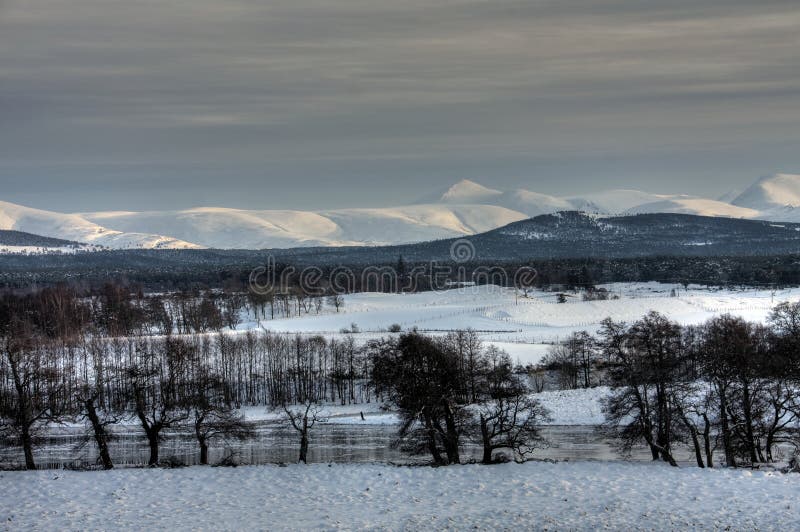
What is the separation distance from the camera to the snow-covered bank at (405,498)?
86.3ft

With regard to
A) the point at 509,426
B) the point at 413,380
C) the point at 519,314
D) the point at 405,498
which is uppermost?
the point at 519,314

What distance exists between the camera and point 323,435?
5350 cm

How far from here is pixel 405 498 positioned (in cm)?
2911

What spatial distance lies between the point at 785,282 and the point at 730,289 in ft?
64.4

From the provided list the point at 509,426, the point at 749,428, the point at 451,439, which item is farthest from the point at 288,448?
the point at 749,428

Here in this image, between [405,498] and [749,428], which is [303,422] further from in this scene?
[749,428]

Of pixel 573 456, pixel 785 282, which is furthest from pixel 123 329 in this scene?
pixel 785 282

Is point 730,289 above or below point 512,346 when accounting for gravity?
above

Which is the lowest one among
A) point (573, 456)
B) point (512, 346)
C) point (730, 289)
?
point (573, 456)

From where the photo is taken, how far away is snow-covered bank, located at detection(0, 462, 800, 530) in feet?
86.3

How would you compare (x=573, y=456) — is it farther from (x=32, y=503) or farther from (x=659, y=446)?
(x=32, y=503)

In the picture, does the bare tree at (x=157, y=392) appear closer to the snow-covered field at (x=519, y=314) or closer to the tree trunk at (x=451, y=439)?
the tree trunk at (x=451, y=439)

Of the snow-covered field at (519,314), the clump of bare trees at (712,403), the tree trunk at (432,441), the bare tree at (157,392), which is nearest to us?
the tree trunk at (432,441)

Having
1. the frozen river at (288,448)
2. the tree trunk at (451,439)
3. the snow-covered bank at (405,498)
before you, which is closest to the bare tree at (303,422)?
the frozen river at (288,448)
